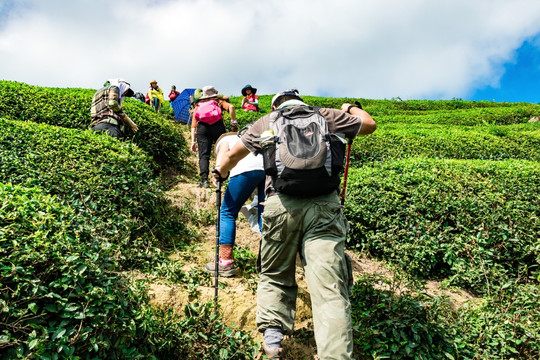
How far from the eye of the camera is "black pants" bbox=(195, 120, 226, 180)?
22.4 feet

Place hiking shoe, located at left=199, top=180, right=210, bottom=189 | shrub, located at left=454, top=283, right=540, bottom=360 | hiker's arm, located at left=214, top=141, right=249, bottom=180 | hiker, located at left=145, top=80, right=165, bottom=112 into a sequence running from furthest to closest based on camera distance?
hiker, located at left=145, top=80, right=165, bottom=112 < hiking shoe, located at left=199, top=180, right=210, bottom=189 < shrub, located at left=454, top=283, right=540, bottom=360 < hiker's arm, located at left=214, top=141, right=249, bottom=180

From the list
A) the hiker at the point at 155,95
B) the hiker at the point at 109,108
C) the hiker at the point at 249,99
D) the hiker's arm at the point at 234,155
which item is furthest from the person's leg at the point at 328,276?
the hiker at the point at 155,95

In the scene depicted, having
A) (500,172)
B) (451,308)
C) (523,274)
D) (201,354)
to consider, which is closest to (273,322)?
(201,354)

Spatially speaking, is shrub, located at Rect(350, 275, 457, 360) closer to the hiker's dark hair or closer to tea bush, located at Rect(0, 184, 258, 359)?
tea bush, located at Rect(0, 184, 258, 359)

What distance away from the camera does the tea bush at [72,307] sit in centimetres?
220

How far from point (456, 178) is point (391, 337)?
3.33 meters

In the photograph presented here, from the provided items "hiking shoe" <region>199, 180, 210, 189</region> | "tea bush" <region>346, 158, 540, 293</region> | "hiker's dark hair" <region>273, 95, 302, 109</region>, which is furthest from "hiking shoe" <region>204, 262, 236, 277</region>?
"hiking shoe" <region>199, 180, 210, 189</region>

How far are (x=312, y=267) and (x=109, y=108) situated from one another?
177 inches

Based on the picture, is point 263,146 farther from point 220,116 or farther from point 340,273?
point 220,116

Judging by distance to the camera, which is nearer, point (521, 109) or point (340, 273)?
point (340, 273)

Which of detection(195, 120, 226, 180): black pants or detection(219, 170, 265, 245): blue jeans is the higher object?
detection(195, 120, 226, 180): black pants

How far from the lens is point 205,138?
6.86m

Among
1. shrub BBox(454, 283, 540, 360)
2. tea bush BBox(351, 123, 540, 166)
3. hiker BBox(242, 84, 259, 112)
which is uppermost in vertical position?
hiker BBox(242, 84, 259, 112)

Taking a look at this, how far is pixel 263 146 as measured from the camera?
275cm
